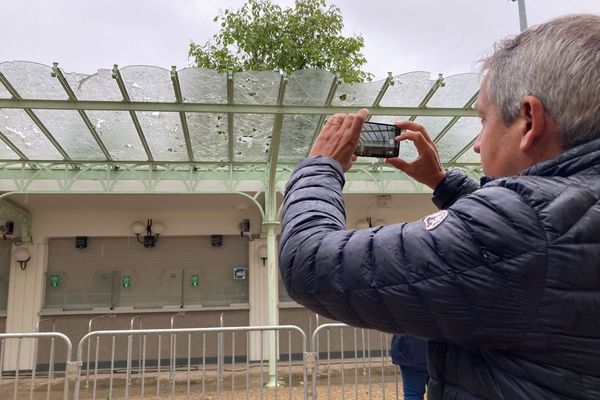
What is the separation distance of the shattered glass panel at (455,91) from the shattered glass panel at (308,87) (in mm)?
1564

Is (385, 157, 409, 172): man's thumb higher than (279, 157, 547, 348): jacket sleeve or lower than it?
higher

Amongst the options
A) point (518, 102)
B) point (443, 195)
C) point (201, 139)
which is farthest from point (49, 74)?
point (518, 102)

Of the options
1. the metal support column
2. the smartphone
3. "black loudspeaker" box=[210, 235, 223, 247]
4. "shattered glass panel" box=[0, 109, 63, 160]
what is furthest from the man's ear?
"black loudspeaker" box=[210, 235, 223, 247]

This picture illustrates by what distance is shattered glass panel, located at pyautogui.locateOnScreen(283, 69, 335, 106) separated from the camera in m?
5.98

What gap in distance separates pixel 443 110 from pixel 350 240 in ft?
21.1

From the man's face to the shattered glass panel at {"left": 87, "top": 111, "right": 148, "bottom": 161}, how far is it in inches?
264

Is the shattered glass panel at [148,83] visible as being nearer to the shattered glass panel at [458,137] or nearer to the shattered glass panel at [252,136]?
the shattered glass panel at [252,136]

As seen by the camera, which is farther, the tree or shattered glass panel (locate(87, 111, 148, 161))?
the tree

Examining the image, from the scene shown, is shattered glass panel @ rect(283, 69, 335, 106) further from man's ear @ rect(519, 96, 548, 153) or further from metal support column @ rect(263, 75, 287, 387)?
man's ear @ rect(519, 96, 548, 153)

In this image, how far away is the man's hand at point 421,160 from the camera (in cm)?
133

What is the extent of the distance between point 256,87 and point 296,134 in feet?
5.60

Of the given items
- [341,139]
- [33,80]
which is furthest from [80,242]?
[341,139]

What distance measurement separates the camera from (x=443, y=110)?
6746mm

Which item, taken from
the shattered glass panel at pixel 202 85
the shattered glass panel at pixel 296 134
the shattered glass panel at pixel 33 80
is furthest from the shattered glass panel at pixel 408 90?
the shattered glass panel at pixel 33 80
